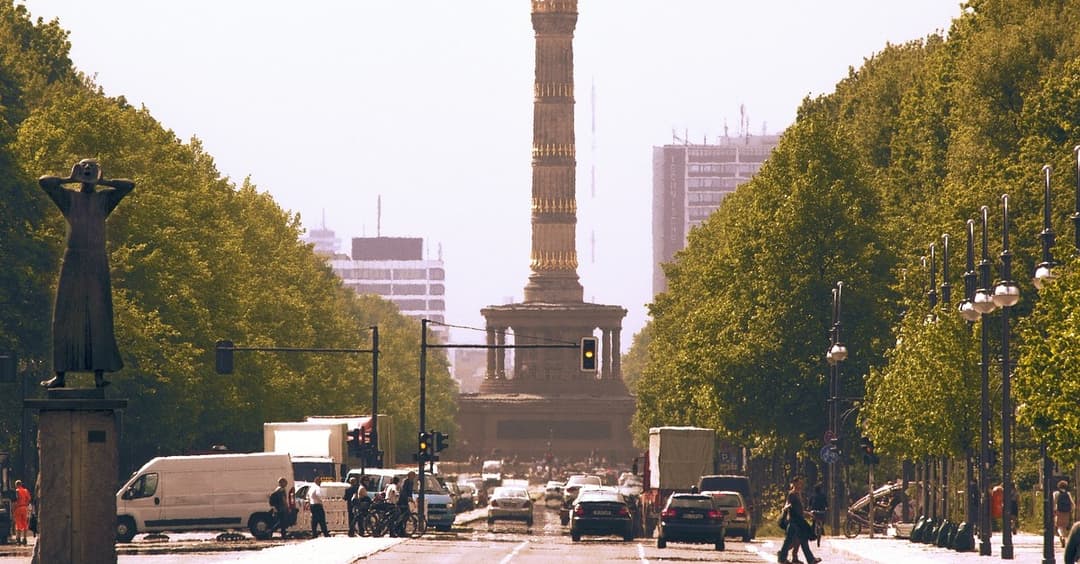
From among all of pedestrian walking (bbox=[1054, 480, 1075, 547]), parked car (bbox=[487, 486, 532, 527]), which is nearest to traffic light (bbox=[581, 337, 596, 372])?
parked car (bbox=[487, 486, 532, 527])

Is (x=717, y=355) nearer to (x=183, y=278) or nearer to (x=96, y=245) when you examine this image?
(x=183, y=278)

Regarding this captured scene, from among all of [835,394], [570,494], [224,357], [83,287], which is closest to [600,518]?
[835,394]

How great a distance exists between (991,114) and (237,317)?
2551 cm

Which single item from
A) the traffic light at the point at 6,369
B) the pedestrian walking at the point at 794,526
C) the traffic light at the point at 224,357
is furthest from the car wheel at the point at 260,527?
the pedestrian walking at the point at 794,526

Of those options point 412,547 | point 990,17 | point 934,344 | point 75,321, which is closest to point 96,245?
point 75,321

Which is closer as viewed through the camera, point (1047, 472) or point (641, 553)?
point (1047, 472)

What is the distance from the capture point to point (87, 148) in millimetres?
70875

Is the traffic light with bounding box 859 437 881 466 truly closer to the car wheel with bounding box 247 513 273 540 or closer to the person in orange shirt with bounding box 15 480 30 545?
the car wheel with bounding box 247 513 273 540

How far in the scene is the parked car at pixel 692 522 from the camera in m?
55.6

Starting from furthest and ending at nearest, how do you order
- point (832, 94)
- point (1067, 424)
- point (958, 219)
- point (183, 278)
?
point (832, 94) < point (183, 278) < point (958, 219) < point (1067, 424)

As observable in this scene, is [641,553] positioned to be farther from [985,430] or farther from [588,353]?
[588,353]

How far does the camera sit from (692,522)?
56.0 m

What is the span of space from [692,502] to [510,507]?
2135 centimetres

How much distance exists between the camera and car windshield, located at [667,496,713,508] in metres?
56.2
